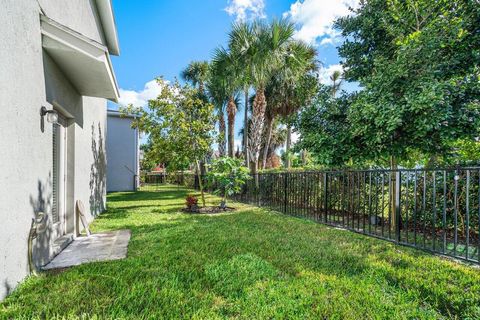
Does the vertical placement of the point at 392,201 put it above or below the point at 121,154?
below

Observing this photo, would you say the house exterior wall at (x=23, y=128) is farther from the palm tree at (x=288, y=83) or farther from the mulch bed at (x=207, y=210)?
the palm tree at (x=288, y=83)

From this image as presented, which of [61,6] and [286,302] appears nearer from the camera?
[286,302]

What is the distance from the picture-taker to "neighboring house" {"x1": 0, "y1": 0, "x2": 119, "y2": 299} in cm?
286

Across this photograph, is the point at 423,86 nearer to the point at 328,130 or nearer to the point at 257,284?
the point at 328,130

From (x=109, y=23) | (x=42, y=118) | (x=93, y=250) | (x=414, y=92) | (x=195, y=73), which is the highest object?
(x=195, y=73)

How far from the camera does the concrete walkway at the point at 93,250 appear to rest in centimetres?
412

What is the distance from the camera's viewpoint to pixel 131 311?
2611 millimetres

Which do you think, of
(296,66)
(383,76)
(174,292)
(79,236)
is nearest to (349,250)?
(174,292)

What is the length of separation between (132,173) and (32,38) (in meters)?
16.3

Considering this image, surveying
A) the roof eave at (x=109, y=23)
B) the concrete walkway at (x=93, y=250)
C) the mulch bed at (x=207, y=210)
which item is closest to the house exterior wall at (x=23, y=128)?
the concrete walkway at (x=93, y=250)

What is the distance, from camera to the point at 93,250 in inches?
186

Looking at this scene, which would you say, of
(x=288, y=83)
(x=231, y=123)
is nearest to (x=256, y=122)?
(x=231, y=123)

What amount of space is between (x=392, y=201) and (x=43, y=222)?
23.8 feet

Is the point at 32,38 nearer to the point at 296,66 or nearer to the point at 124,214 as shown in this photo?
the point at 124,214
